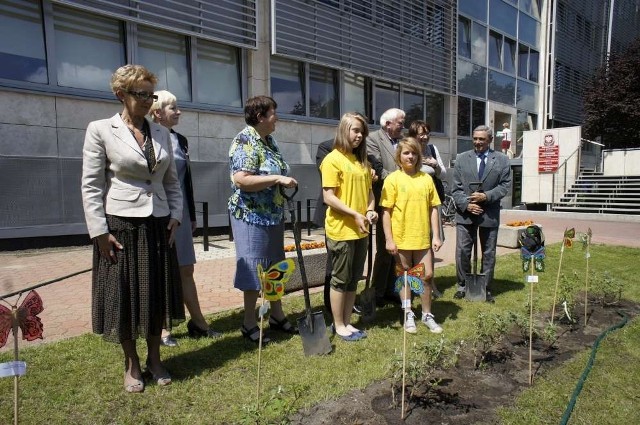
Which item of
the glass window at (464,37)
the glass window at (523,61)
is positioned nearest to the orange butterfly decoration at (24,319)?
the glass window at (464,37)

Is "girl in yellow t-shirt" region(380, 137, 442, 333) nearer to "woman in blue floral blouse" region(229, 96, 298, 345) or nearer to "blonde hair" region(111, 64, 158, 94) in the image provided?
"woman in blue floral blouse" region(229, 96, 298, 345)

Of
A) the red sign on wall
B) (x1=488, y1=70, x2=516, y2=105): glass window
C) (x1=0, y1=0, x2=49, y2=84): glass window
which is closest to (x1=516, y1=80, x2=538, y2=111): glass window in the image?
(x1=488, y1=70, x2=516, y2=105): glass window

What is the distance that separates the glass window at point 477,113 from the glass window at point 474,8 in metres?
3.53

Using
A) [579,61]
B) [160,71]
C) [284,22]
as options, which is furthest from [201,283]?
[579,61]

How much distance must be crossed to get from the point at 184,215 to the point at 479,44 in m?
19.2

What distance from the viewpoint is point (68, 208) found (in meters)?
8.23

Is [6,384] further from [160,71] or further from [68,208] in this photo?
[160,71]

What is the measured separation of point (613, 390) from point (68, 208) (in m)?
8.46

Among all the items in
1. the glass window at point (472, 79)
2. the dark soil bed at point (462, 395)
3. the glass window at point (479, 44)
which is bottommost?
the dark soil bed at point (462, 395)

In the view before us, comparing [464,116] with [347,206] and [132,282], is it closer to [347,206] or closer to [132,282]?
[347,206]

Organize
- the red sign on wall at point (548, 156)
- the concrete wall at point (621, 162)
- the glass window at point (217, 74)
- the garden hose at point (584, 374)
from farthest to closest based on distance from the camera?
the concrete wall at point (621, 162)
the red sign on wall at point (548, 156)
the glass window at point (217, 74)
the garden hose at point (584, 374)

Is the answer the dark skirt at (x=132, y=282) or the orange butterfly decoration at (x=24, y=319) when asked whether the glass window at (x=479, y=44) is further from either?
the orange butterfly decoration at (x=24, y=319)

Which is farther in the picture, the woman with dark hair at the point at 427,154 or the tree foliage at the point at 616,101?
the tree foliage at the point at 616,101

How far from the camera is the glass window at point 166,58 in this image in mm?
9828
